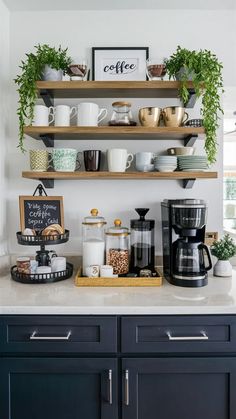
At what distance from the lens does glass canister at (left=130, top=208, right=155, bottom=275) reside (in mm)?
1913

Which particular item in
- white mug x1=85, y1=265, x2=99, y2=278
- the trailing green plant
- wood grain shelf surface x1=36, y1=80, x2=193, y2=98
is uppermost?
wood grain shelf surface x1=36, y1=80, x2=193, y2=98

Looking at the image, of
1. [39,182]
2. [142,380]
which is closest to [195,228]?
[142,380]

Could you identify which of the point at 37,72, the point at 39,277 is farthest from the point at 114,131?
the point at 39,277

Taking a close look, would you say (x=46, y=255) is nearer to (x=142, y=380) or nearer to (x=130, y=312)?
(x=130, y=312)

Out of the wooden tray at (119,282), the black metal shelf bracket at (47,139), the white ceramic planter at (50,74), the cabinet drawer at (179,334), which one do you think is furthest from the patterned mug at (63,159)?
the cabinet drawer at (179,334)

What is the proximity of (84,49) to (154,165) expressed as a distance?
877 millimetres

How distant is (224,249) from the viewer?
191 centimetres

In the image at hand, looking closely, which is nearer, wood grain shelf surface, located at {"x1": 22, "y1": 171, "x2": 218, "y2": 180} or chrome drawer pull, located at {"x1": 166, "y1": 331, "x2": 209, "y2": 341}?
chrome drawer pull, located at {"x1": 166, "y1": 331, "x2": 209, "y2": 341}

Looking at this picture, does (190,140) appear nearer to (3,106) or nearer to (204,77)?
(204,77)

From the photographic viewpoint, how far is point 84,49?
6.82ft

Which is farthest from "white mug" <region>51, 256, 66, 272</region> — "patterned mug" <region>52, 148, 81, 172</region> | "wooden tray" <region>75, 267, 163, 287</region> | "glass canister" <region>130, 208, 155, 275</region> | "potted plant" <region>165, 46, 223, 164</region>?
"potted plant" <region>165, 46, 223, 164</region>

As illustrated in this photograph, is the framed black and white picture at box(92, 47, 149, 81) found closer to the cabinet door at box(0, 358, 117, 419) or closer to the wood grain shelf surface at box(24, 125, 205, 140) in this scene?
the wood grain shelf surface at box(24, 125, 205, 140)

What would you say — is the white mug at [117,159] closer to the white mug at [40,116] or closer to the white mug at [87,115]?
the white mug at [87,115]

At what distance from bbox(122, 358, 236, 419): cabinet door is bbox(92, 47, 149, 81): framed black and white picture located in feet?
5.13
